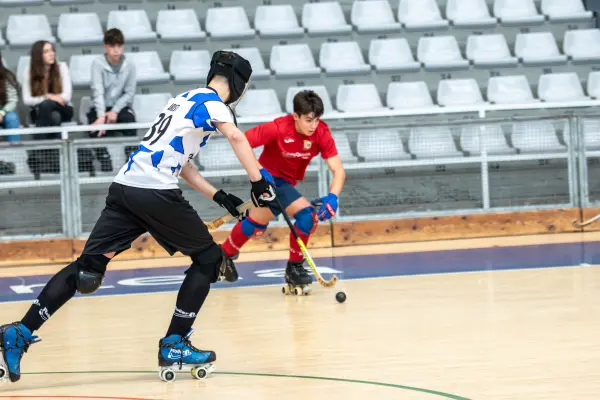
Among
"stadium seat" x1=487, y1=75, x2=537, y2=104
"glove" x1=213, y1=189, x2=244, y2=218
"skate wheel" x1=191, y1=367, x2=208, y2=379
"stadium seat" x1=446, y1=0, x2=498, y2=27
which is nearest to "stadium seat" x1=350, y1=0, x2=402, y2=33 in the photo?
"stadium seat" x1=446, y1=0, x2=498, y2=27

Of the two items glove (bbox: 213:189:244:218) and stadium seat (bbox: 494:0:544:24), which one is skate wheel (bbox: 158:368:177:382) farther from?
stadium seat (bbox: 494:0:544:24)

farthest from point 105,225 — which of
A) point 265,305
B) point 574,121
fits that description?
point 574,121

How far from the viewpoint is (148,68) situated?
1252cm

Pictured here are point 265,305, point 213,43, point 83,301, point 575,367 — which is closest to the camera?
point 575,367

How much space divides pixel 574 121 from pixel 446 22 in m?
3.09

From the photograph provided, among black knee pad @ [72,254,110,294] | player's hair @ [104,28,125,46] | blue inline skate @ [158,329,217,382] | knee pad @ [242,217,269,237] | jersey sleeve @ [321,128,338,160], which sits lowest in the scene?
blue inline skate @ [158,329,217,382]

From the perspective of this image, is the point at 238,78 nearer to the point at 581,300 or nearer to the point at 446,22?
the point at 581,300

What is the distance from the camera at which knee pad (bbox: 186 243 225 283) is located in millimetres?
5312

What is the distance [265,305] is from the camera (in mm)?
7664

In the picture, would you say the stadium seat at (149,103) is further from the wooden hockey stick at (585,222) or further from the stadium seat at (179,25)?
→ the wooden hockey stick at (585,222)

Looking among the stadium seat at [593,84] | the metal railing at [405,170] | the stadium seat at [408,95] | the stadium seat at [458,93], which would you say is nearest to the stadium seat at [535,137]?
the metal railing at [405,170]

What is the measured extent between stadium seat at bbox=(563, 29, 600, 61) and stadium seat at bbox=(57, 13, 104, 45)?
220 inches

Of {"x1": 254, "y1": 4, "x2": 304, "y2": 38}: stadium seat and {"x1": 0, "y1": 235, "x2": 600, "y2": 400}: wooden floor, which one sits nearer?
{"x1": 0, "y1": 235, "x2": 600, "y2": 400}: wooden floor

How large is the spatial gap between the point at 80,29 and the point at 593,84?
19.5 ft
